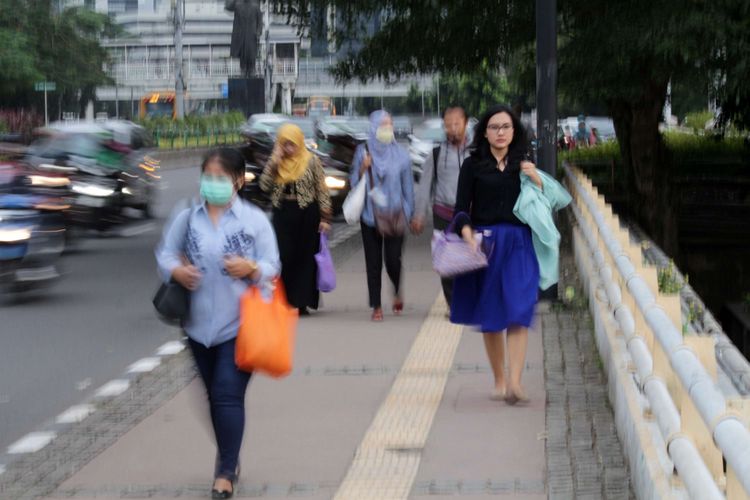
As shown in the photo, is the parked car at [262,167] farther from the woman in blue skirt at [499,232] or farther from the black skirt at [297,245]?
the woman in blue skirt at [499,232]

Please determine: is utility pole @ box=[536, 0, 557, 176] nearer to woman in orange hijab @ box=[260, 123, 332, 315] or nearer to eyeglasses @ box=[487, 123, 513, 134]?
woman in orange hijab @ box=[260, 123, 332, 315]

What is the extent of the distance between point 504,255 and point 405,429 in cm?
110

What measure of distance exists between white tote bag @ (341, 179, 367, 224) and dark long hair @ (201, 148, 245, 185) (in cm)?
588

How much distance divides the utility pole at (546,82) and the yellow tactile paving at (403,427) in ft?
8.54

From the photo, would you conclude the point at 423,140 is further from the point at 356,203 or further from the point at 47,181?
the point at 356,203

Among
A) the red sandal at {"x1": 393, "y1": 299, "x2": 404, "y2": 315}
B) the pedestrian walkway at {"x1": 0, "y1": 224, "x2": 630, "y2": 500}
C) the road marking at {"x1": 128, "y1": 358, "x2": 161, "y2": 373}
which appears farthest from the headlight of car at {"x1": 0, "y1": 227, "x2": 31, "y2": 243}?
the pedestrian walkway at {"x1": 0, "y1": 224, "x2": 630, "y2": 500}

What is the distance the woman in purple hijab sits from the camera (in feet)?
41.8

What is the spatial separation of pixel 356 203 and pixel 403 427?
4.66 metres

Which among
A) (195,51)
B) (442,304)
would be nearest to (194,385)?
(442,304)

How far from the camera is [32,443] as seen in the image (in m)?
8.28

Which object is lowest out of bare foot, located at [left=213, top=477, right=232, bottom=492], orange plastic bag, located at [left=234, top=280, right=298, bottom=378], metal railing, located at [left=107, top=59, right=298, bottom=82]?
bare foot, located at [left=213, top=477, right=232, bottom=492]

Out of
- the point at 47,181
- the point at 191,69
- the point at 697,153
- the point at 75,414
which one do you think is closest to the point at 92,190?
the point at 47,181

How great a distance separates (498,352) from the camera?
29.5ft

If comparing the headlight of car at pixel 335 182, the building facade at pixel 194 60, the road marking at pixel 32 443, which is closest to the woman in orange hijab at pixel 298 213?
the road marking at pixel 32 443
